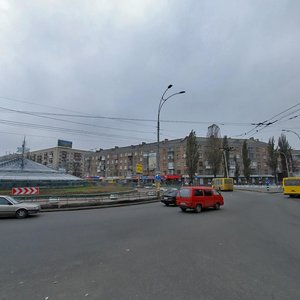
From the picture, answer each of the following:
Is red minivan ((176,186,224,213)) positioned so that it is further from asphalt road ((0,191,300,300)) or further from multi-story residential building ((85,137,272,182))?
multi-story residential building ((85,137,272,182))

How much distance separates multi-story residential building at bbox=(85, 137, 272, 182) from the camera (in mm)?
85750

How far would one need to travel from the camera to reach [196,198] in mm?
16625

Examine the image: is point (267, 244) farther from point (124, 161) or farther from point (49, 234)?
point (124, 161)

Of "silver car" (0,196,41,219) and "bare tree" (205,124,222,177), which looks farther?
"bare tree" (205,124,222,177)

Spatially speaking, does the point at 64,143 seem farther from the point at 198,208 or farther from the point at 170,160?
the point at 198,208

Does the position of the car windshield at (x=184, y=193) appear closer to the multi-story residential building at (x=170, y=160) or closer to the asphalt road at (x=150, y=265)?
the asphalt road at (x=150, y=265)

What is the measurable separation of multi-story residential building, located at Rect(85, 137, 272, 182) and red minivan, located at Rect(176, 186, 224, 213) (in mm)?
54006

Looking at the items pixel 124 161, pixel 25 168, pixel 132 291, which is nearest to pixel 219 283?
pixel 132 291

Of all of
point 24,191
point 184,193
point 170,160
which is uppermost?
point 170,160

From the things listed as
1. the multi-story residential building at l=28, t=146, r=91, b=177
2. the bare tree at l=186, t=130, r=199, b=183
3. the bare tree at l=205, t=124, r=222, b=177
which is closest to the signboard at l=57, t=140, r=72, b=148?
the multi-story residential building at l=28, t=146, r=91, b=177

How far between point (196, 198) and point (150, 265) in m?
11.4

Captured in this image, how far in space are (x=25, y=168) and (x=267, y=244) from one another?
51125 mm

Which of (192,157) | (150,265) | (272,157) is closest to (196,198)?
(150,265)

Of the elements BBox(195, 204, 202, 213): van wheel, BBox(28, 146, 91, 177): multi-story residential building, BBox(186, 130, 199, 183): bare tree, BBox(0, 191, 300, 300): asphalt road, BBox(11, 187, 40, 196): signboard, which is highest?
BBox(28, 146, 91, 177): multi-story residential building
